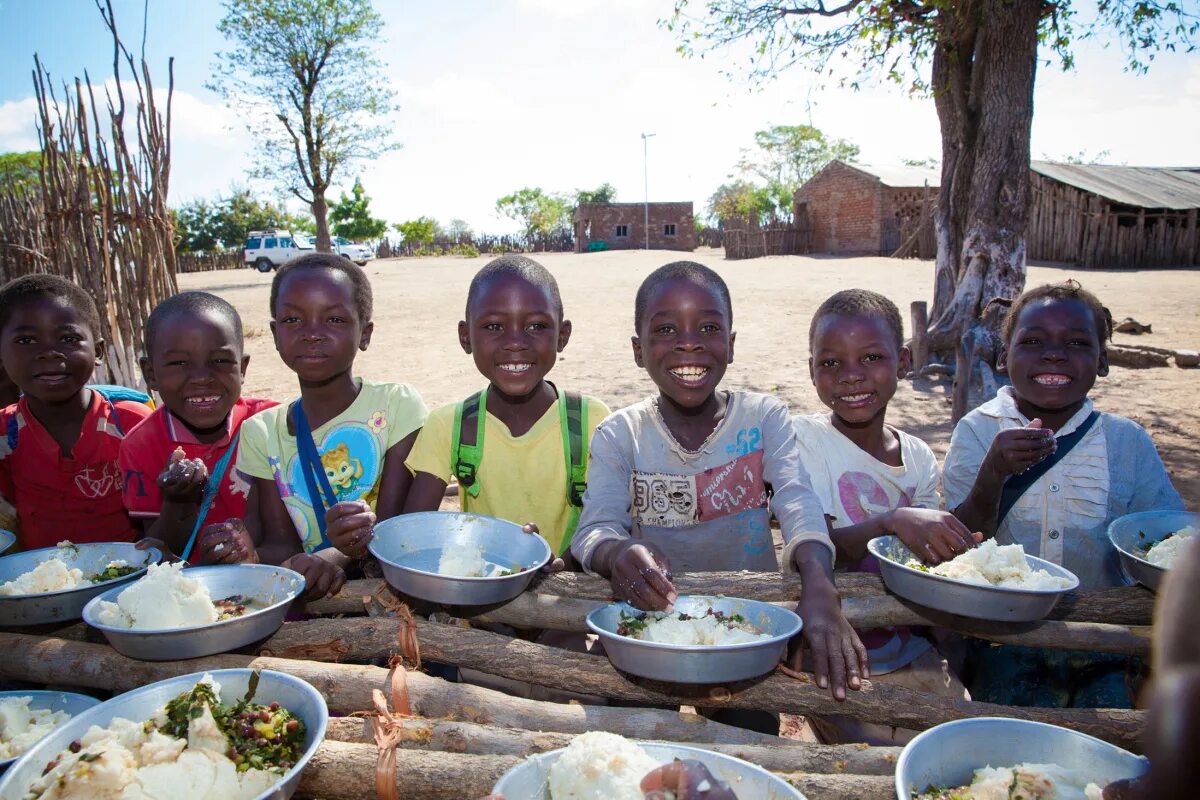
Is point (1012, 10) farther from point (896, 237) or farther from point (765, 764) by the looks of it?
point (896, 237)

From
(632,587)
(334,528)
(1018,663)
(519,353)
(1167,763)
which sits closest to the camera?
(1167,763)

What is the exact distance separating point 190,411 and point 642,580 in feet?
6.85

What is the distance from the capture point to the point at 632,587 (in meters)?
1.90

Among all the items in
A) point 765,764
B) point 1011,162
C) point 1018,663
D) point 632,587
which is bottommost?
point 1018,663

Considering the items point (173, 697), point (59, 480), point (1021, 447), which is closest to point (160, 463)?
point (59, 480)

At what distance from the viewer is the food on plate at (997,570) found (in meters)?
1.88

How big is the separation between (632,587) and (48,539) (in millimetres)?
2869

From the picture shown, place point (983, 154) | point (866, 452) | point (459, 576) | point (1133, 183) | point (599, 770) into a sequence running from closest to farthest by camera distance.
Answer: point (599, 770) → point (459, 576) → point (866, 452) → point (983, 154) → point (1133, 183)

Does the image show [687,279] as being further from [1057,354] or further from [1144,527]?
[1144,527]

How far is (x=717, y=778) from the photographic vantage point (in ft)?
4.28

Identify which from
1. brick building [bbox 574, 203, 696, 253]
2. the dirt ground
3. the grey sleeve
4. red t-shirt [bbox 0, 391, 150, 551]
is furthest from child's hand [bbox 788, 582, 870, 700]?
brick building [bbox 574, 203, 696, 253]

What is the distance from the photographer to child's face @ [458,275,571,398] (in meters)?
2.83

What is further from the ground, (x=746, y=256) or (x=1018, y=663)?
(x=746, y=256)

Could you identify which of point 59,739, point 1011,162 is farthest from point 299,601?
point 1011,162
